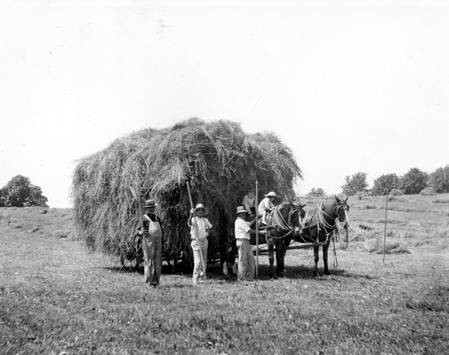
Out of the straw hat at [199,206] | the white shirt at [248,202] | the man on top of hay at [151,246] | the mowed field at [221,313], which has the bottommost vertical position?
the mowed field at [221,313]

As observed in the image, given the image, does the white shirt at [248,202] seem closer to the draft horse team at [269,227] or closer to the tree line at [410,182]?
the draft horse team at [269,227]

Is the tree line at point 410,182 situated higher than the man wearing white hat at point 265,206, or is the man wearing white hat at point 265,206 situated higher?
the tree line at point 410,182

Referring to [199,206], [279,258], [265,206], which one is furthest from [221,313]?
[265,206]

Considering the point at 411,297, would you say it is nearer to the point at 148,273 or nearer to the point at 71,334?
the point at 148,273

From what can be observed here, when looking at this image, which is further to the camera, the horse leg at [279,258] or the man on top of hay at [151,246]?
the horse leg at [279,258]

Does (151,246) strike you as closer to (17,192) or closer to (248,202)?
(248,202)

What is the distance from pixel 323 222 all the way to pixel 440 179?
8330cm

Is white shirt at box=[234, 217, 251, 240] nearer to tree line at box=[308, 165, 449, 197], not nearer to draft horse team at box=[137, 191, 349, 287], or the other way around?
draft horse team at box=[137, 191, 349, 287]

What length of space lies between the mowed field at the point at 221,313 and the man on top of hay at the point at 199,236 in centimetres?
39

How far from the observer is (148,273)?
36.0ft

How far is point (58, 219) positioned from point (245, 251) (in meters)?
31.0

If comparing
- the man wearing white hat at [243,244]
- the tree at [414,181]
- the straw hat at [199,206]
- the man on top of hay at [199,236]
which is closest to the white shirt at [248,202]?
the man wearing white hat at [243,244]

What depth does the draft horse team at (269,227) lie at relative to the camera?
1162 centimetres

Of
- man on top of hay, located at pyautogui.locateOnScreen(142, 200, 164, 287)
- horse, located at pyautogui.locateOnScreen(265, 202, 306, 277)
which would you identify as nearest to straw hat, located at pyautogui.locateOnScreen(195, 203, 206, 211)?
man on top of hay, located at pyautogui.locateOnScreen(142, 200, 164, 287)
